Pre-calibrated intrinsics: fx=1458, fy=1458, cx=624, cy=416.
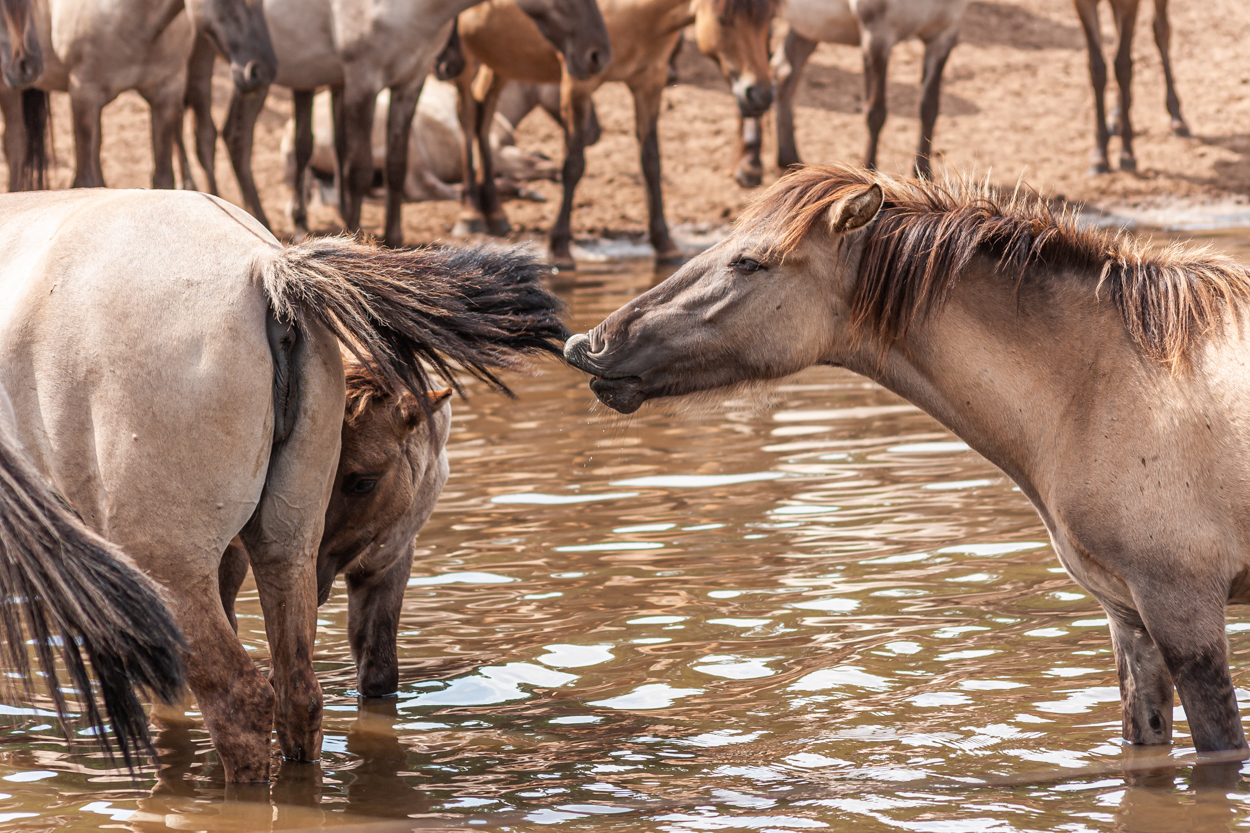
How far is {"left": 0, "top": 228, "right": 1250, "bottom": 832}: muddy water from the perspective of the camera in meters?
3.67

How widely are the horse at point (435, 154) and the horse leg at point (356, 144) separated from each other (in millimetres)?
2915

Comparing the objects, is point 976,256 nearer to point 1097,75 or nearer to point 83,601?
point 83,601

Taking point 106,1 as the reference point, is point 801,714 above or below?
below

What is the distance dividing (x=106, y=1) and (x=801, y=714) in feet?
31.8

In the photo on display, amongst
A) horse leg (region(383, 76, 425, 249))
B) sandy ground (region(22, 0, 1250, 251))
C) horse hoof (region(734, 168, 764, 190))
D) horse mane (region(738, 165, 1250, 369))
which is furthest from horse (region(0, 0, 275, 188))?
horse mane (region(738, 165, 1250, 369))

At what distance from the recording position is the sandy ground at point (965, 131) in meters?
15.2

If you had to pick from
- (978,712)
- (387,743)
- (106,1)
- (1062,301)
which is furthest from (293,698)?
(106,1)

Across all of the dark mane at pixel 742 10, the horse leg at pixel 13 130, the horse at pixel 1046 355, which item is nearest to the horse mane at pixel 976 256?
the horse at pixel 1046 355

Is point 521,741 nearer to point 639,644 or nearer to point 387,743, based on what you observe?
point 387,743

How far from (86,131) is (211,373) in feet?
31.3

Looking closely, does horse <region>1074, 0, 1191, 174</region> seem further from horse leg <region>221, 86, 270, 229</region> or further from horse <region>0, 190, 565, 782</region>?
horse <region>0, 190, 565, 782</region>

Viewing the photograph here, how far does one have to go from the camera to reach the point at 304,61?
1340cm

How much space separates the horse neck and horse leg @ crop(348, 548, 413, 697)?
187 centimetres

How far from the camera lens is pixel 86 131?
12062mm
